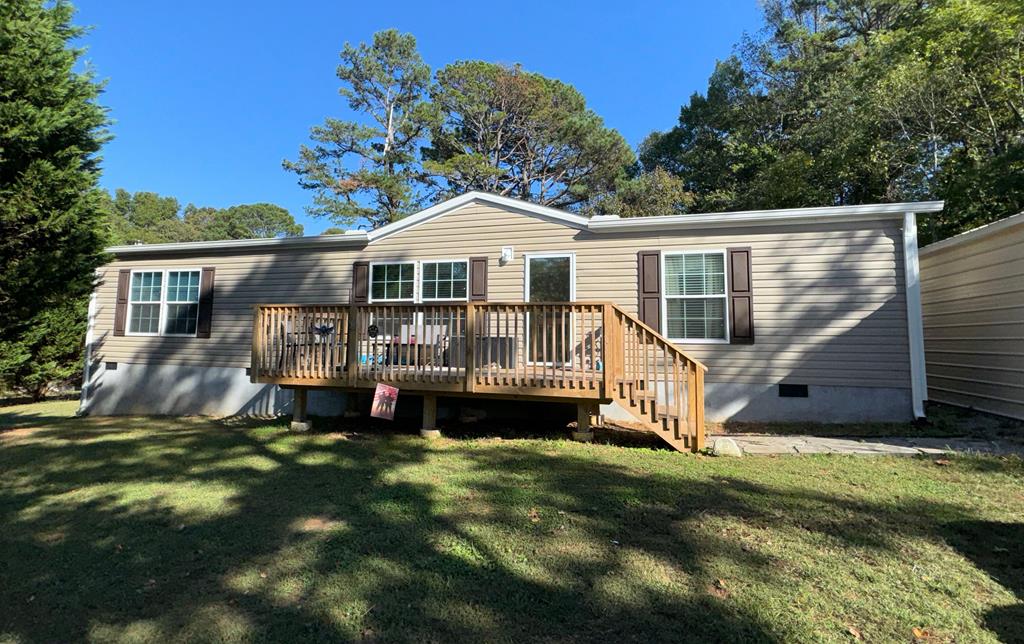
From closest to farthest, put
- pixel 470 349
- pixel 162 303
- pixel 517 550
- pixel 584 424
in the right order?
pixel 517 550 < pixel 470 349 < pixel 584 424 < pixel 162 303

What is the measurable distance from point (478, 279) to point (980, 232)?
6.91 meters

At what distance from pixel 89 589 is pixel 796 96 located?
76.5ft

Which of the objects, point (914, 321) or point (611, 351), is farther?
point (914, 321)

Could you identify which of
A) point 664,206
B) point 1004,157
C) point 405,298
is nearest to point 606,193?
point 664,206

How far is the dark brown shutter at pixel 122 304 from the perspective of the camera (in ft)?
31.0

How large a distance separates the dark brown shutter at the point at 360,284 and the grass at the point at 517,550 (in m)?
3.85

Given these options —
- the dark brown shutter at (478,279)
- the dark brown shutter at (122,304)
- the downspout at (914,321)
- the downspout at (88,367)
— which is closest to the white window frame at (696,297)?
the downspout at (914,321)

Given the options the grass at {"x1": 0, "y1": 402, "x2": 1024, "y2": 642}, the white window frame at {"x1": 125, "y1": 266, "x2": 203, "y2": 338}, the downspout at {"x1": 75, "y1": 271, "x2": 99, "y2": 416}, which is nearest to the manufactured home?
the white window frame at {"x1": 125, "y1": 266, "x2": 203, "y2": 338}

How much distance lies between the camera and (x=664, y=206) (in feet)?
60.8

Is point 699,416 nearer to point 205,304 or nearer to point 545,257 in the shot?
point 545,257

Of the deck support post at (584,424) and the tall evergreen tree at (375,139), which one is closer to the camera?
the deck support post at (584,424)

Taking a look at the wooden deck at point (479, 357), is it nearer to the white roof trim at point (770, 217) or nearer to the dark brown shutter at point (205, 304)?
the white roof trim at point (770, 217)

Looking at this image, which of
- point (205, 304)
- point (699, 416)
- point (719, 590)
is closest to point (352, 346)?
point (699, 416)

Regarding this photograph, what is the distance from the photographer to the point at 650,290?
7.15m
